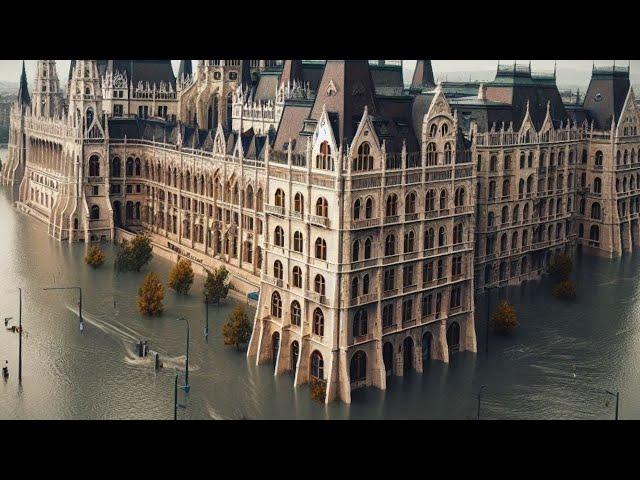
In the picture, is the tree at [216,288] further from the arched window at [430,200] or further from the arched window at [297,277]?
the arched window at [430,200]

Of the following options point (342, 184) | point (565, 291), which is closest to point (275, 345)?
point (342, 184)

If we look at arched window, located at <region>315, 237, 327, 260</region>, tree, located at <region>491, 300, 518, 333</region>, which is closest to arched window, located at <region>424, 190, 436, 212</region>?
arched window, located at <region>315, 237, 327, 260</region>

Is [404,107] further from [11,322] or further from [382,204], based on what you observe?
[11,322]

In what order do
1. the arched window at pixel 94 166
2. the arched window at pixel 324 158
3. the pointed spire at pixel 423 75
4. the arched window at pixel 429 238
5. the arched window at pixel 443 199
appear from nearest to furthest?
the arched window at pixel 324 158, the arched window at pixel 429 238, the arched window at pixel 443 199, the arched window at pixel 94 166, the pointed spire at pixel 423 75

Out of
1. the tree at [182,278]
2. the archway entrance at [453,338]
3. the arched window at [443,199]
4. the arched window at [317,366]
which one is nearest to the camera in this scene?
the arched window at [317,366]

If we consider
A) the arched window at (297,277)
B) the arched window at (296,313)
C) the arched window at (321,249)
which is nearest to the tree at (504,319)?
the arched window at (296,313)

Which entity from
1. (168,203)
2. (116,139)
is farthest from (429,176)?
(116,139)
